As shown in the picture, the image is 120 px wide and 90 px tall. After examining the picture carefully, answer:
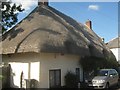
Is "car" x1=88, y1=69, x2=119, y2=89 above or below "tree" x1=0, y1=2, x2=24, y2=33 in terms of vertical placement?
below

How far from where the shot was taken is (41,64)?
968 inches

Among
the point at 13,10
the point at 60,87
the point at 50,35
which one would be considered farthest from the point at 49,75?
the point at 13,10

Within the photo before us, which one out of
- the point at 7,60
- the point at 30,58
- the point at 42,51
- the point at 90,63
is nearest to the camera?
the point at 42,51

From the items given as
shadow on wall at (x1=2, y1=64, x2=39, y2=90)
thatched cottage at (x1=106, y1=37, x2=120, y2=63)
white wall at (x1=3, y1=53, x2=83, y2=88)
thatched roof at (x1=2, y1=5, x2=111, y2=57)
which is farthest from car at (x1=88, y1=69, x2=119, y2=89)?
thatched cottage at (x1=106, y1=37, x2=120, y2=63)

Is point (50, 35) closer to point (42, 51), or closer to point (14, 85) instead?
point (42, 51)

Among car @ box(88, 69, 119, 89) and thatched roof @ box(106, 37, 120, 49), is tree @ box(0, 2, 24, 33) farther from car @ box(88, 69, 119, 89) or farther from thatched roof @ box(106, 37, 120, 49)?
thatched roof @ box(106, 37, 120, 49)

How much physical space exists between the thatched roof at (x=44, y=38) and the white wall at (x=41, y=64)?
4.18 ft

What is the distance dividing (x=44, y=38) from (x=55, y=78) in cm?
414

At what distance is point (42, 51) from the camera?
913 inches

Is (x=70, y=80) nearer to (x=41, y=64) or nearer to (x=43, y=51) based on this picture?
(x=41, y=64)

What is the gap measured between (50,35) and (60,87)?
497 cm

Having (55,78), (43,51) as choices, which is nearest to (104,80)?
(55,78)

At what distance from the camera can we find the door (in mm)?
25656

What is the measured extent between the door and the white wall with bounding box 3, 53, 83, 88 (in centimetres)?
39
